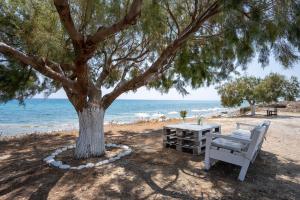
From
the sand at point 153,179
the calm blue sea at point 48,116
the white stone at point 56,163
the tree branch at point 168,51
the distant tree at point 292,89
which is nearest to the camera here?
the sand at point 153,179

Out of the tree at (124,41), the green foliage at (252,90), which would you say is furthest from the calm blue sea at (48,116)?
the green foliage at (252,90)

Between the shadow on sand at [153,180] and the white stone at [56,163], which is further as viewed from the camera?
the white stone at [56,163]

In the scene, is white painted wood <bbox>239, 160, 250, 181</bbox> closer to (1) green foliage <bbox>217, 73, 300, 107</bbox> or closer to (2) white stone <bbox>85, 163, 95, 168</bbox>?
(2) white stone <bbox>85, 163, 95, 168</bbox>

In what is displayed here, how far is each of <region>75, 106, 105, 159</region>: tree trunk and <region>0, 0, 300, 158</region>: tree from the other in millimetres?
19

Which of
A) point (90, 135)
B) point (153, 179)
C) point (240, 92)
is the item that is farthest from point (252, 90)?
point (153, 179)

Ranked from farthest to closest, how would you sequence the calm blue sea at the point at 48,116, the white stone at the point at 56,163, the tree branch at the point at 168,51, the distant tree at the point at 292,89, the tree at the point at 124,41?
the distant tree at the point at 292,89, the calm blue sea at the point at 48,116, the white stone at the point at 56,163, the tree branch at the point at 168,51, the tree at the point at 124,41

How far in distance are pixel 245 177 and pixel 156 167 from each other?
1434mm

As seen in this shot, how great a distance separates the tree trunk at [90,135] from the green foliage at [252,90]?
14.6 m

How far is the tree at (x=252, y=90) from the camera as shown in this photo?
55.7ft

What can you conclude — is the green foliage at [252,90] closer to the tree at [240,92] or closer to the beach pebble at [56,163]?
the tree at [240,92]

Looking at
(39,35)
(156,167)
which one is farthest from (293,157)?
(39,35)

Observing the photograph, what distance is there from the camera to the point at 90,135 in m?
4.52

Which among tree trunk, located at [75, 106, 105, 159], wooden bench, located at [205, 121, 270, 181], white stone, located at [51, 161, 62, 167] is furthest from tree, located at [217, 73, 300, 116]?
white stone, located at [51, 161, 62, 167]

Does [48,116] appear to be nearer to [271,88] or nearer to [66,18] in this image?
[271,88]
